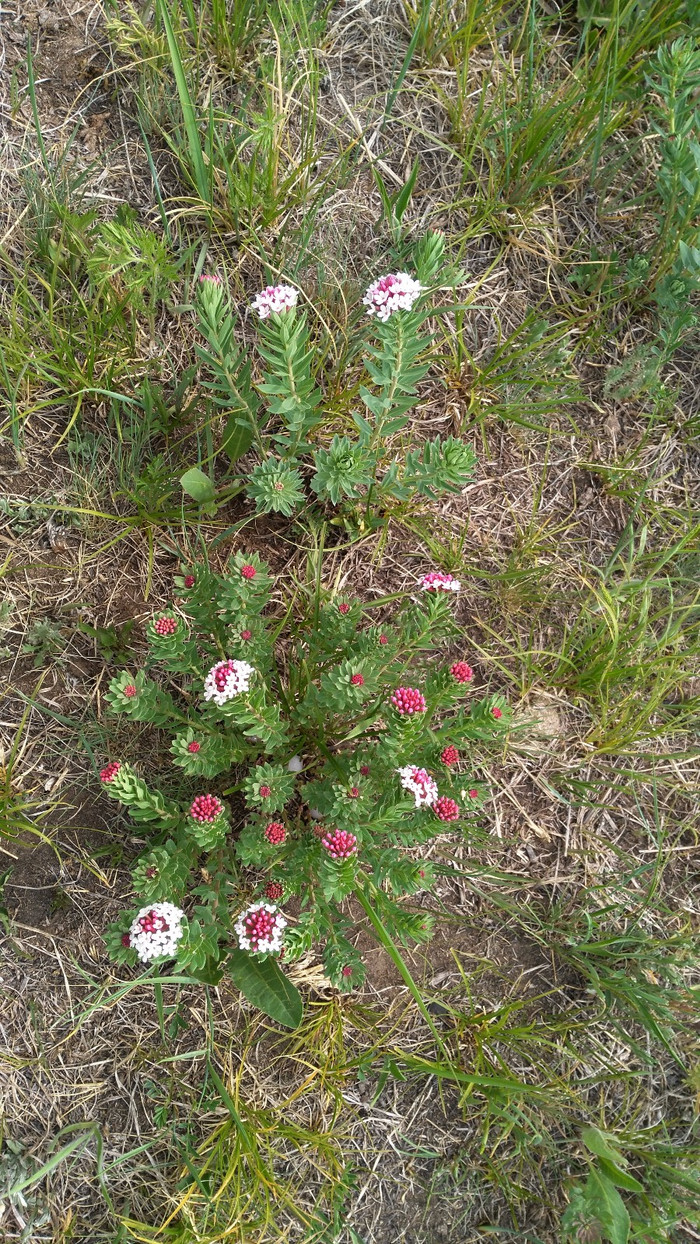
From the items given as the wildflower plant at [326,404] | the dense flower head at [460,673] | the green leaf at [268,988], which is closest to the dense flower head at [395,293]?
the wildflower plant at [326,404]

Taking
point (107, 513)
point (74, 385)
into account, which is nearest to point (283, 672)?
point (107, 513)

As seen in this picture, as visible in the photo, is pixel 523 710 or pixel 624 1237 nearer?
pixel 624 1237

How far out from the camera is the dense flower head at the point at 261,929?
226 centimetres

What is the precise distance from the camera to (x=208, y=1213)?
2.68 meters

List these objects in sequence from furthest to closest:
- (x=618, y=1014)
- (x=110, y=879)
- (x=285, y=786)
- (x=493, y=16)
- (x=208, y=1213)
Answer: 1. (x=493, y=16)
2. (x=618, y=1014)
3. (x=110, y=879)
4. (x=208, y=1213)
5. (x=285, y=786)

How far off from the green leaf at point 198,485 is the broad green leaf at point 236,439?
143 mm

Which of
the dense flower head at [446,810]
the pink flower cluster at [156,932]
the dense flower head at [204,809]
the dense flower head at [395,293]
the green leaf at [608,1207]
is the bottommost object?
the green leaf at [608,1207]

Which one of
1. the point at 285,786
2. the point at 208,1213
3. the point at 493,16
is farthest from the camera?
the point at 493,16

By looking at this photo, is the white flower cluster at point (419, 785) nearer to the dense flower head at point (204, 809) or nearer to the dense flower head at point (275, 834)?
the dense flower head at point (275, 834)

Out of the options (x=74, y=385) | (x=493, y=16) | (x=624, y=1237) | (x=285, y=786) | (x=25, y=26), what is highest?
(x=493, y=16)

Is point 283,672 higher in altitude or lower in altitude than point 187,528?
Answer: lower

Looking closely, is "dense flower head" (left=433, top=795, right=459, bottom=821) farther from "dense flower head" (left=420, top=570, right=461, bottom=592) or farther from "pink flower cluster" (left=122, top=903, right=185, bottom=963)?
"pink flower cluster" (left=122, top=903, right=185, bottom=963)

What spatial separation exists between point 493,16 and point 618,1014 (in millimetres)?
3943

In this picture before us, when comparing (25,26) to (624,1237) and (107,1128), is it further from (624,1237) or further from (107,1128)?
(624,1237)
